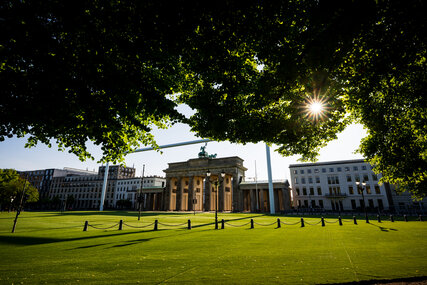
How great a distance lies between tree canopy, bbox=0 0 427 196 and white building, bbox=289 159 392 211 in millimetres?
52046

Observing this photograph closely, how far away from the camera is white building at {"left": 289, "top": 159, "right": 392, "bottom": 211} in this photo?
53469 millimetres

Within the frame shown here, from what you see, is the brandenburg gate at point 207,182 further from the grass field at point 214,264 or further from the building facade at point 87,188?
the grass field at point 214,264

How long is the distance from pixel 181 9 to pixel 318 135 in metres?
12.1

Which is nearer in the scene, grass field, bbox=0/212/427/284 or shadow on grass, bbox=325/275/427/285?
shadow on grass, bbox=325/275/427/285

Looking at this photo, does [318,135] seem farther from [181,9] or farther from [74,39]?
[74,39]

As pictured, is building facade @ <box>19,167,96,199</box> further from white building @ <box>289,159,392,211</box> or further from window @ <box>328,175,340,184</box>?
window @ <box>328,175,340,184</box>

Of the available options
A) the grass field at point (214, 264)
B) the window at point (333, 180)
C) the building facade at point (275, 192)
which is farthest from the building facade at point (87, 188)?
the grass field at point (214, 264)

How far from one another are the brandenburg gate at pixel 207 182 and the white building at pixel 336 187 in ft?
62.4

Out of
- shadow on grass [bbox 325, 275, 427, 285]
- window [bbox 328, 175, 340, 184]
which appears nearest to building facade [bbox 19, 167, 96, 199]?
window [bbox 328, 175, 340, 184]

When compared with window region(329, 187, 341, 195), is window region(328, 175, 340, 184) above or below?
above

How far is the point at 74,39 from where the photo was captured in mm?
6516

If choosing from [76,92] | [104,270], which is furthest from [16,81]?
[104,270]

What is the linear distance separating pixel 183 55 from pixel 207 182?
2060 inches

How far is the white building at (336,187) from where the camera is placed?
2105 inches
